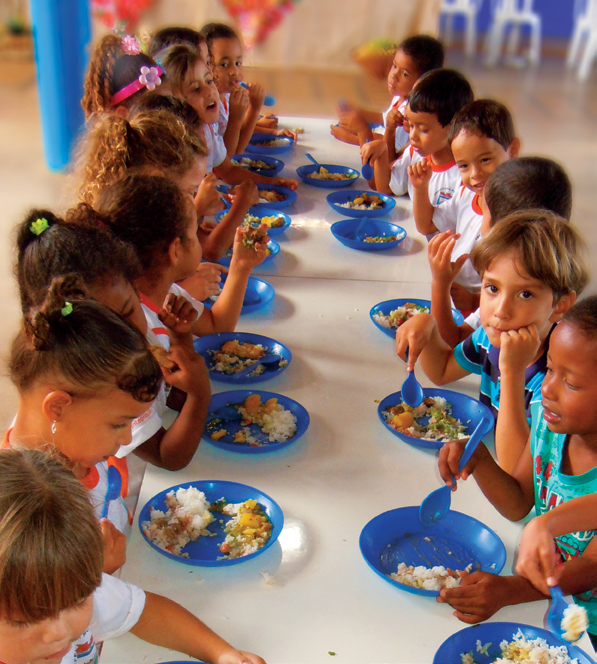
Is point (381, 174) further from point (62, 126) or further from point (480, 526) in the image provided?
point (62, 126)

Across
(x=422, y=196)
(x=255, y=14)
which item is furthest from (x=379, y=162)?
(x=255, y=14)

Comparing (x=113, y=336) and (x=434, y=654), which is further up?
(x=113, y=336)

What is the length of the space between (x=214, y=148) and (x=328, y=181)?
1.48 feet

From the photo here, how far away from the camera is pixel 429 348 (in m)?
1.52

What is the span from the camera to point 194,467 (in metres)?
1.22

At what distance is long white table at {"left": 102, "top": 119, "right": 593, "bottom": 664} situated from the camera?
0.91m

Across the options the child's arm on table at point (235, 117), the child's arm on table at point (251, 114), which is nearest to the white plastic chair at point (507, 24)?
the child's arm on table at point (251, 114)

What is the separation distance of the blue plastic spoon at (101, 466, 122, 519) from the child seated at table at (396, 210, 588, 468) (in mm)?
584

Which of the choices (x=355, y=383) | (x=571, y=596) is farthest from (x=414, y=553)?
(x=355, y=383)

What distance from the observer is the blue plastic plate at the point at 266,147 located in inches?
122

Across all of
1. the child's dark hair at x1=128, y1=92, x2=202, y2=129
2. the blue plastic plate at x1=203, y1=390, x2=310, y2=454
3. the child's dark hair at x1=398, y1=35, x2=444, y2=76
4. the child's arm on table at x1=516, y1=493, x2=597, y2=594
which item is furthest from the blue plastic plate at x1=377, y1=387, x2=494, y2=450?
the child's dark hair at x1=398, y1=35, x2=444, y2=76

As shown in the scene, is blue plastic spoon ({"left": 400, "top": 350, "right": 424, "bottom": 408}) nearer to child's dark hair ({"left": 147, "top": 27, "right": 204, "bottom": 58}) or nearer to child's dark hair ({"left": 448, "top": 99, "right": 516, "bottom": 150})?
child's dark hair ({"left": 448, "top": 99, "right": 516, "bottom": 150})

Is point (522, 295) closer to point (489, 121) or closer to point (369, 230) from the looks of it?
point (489, 121)

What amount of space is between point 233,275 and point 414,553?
88 centimetres
